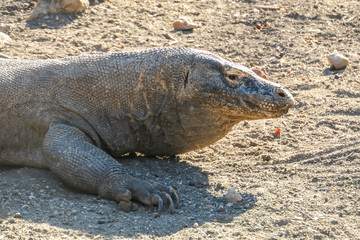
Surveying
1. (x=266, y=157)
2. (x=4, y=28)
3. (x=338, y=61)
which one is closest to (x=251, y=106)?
(x=266, y=157)

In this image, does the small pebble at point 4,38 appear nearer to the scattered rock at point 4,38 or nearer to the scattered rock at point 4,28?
the scattered rock at point 4,38

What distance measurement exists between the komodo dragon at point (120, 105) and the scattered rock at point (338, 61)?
3.50m

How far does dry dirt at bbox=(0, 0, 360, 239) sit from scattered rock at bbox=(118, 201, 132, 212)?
0.07m

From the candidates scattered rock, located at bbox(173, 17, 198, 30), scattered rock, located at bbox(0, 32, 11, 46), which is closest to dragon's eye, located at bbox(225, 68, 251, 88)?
scattered rock, located at bbox(0, 32, 11, 46)

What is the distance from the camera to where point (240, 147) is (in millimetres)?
7234

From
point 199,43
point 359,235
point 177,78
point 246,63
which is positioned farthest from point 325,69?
point 359,235

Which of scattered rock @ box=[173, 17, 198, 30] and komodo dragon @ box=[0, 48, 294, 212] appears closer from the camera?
komodo dragon @ box=[0, 48, 294, 212]

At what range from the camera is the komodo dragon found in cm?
585

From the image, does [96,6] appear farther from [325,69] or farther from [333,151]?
[333,151]

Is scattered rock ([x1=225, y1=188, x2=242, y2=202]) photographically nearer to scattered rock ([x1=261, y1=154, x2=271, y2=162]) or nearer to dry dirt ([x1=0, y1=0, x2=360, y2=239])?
dry dirt ([x1=0, y1=0, x2=360, y2=239])

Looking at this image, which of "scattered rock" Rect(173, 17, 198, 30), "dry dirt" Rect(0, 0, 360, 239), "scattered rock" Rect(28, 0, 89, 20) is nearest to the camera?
"dry dirt" Rect(0, 0, 360, 239)

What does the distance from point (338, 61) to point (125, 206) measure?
5.01 m

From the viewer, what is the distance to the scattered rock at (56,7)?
10016 mm

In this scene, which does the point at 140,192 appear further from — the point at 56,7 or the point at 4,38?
the point at 56,7
